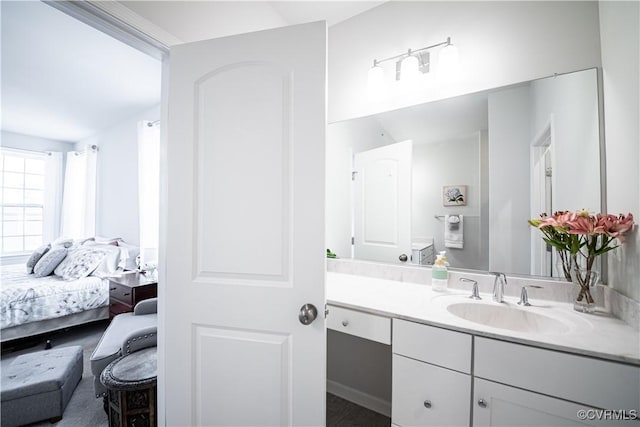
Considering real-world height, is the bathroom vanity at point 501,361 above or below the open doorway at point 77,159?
below

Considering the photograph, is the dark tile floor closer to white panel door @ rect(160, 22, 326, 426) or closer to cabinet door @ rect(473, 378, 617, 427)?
white panel door @ rect(160, 22, 326, 426)

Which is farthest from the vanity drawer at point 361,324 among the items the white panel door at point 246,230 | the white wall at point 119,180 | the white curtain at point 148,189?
the white wall at point 119,180

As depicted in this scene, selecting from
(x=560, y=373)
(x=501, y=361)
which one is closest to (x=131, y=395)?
(x=501, y=361)

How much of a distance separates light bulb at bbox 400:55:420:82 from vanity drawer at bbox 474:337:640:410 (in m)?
1.46

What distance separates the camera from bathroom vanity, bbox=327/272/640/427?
0.81 metres

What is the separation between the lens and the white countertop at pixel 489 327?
2.78 ft

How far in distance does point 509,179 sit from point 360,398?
65.0 inches

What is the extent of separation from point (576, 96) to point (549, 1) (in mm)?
482

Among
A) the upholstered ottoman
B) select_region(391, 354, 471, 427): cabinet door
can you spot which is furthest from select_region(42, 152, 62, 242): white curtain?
select_region(391, 354, 471, 427): cabinet door

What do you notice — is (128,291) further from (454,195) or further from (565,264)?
(565,264)

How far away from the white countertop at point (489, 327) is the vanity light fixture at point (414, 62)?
1.27 meters

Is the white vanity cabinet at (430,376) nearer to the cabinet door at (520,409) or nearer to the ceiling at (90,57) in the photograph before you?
the cabinet door at (520,409)

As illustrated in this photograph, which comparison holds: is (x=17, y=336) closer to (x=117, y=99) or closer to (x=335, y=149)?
(x=117, y=99)

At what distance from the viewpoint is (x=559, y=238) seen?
1.20 metres
